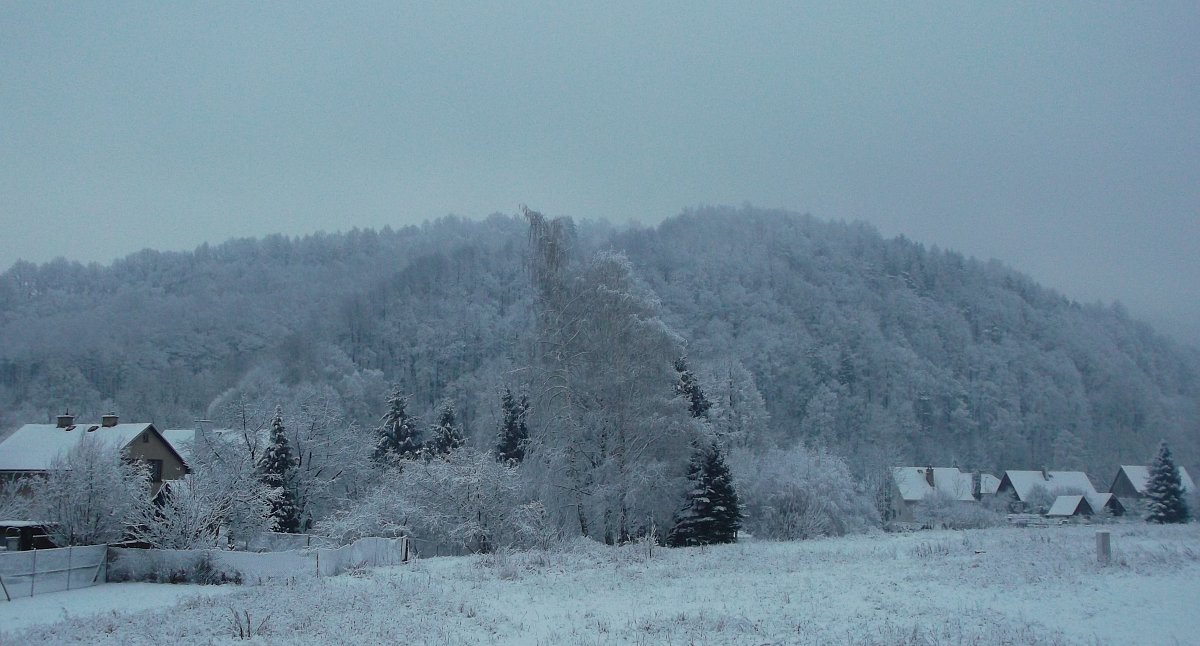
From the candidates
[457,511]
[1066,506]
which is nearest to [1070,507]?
[1066,506]

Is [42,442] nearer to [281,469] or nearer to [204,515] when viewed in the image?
[281,469]

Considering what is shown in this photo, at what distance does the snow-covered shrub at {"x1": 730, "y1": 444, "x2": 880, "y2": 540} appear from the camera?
38.7 meters

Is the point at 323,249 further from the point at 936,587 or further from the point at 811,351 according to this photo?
the point at 936,587

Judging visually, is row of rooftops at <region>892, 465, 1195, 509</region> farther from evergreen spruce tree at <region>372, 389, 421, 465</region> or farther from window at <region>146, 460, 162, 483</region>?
window at <region>146, 460, 162, 483</region>

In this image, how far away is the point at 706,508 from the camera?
32.7m

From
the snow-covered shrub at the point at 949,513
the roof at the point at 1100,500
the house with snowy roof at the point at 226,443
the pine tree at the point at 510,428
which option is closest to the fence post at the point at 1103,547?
the pine tree at the point at 510,428

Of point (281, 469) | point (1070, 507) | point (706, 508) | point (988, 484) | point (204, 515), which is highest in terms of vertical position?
point (281, 469)

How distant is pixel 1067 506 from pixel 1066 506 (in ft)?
0.42

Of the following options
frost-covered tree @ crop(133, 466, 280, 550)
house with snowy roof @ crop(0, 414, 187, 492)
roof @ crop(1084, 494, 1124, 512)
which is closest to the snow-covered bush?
frost-covered tree @ crop(133, 466, 280, 550)

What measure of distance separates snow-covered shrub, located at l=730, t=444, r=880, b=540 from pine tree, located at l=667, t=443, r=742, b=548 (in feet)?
18.4

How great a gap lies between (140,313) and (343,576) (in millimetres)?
109460

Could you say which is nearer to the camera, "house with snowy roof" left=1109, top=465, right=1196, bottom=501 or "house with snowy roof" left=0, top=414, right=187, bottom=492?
"house with snowy roof" left=0, top=414, right=187, bottom=492

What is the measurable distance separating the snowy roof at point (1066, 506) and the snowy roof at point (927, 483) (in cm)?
669

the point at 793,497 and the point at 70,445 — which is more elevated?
the point at 70,445
